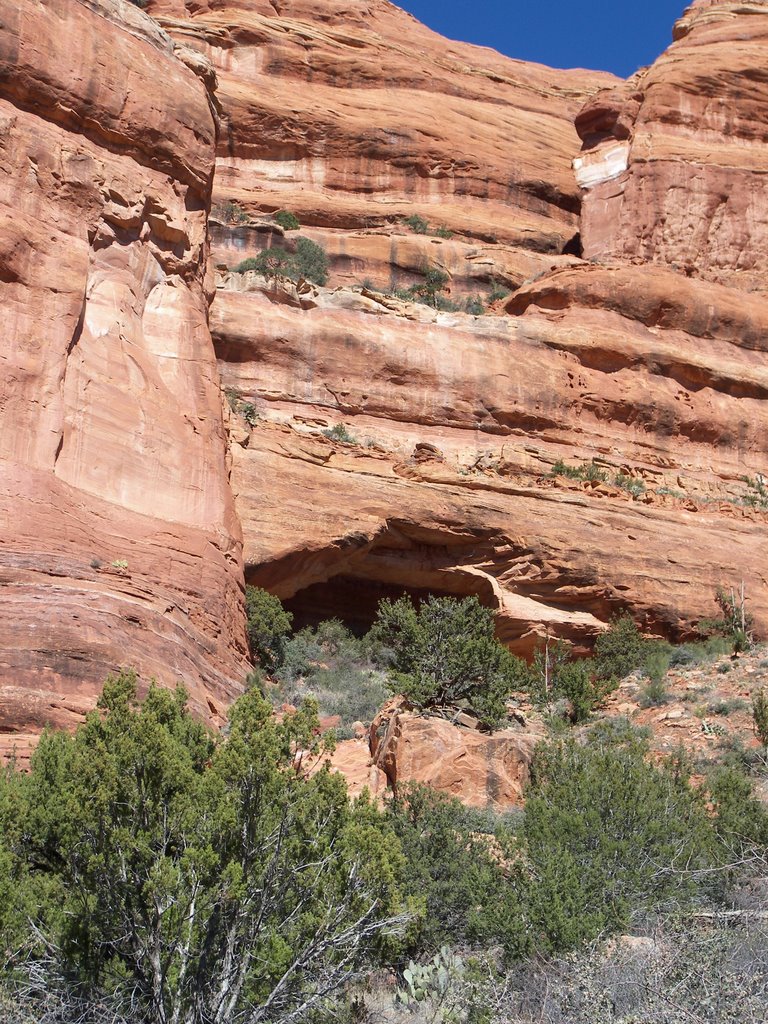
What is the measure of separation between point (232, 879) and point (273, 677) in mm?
14980

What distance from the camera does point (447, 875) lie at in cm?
1309

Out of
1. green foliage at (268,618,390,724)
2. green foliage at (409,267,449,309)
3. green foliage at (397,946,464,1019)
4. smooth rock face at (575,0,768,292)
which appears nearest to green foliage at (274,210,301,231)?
green foliage at (409,267,449,309)

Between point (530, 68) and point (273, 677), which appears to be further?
point (530, 68)

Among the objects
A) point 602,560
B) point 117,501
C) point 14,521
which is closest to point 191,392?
point 117,501

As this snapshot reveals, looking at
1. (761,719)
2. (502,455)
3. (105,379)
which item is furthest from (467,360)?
(761,719)

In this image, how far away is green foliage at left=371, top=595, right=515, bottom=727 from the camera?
19.7 meters

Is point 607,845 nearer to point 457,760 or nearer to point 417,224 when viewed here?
point 457,760

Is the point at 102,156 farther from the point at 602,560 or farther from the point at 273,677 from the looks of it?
the point at 602,560

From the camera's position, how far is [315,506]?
25.7 m

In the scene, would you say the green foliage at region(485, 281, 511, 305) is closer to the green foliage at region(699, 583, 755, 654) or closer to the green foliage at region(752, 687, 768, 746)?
the green foliage at region(699, 583, 755, 654)

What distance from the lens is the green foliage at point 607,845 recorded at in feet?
39.0

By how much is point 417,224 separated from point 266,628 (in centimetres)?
2151

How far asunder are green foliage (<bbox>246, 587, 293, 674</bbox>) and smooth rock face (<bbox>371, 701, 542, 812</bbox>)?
626 centimetres

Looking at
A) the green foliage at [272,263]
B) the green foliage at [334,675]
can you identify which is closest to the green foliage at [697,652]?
the green foliage at [334,675]
